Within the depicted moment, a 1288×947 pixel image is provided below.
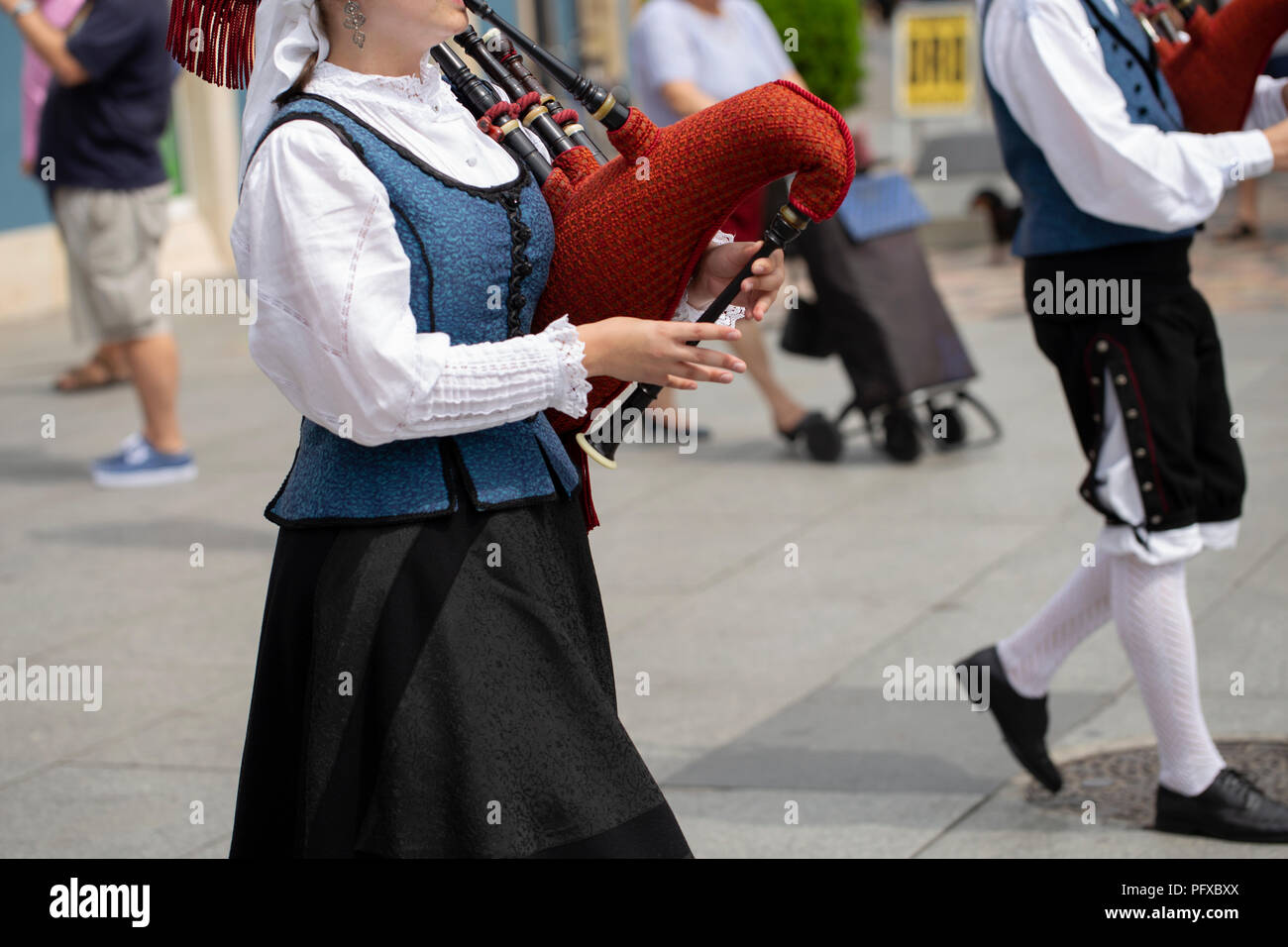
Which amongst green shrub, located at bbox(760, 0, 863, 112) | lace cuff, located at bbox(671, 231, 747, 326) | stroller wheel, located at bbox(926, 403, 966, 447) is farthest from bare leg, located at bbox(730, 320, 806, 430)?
green shrub, located at bbox(760, 0, 863, 112)

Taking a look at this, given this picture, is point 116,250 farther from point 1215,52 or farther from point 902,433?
point 1215,52

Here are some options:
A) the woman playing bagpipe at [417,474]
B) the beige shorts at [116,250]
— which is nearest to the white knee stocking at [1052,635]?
the woman playing bagpipe at [417,474]

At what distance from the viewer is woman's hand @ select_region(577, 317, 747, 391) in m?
2.35

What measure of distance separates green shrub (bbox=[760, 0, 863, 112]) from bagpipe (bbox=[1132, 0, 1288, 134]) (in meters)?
12.9

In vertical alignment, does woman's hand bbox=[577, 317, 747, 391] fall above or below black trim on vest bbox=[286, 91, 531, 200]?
below

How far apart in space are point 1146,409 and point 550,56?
157 cm

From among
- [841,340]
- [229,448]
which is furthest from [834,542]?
[229,448]

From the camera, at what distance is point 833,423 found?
Result: 7.09 meters

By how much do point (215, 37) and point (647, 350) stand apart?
2.70 feet

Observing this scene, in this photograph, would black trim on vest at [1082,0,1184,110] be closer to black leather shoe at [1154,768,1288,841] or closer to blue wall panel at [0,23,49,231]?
black leather shoe at [1154,768,1288,841]

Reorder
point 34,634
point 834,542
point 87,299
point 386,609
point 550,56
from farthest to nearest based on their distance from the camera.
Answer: point 87,299, point 834,542, point 34,634, point 550,56, point 386,609

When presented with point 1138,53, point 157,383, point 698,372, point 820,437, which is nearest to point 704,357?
point 698,372
